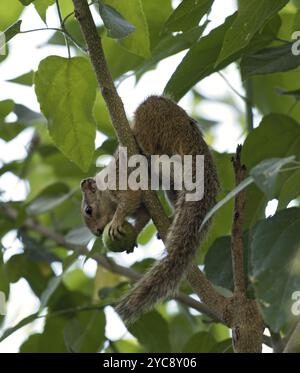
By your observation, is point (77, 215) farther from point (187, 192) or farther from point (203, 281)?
point (203, 281)

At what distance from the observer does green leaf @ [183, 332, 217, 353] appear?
130 inches

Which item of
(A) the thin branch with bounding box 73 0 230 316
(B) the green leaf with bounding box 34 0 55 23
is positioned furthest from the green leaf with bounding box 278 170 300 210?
(B) the green leaf with bounding box 34 0 55 23

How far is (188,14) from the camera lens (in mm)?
2818

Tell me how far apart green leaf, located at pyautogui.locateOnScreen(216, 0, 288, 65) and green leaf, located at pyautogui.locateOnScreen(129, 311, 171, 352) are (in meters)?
1.35

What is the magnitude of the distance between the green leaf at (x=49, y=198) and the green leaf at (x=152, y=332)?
0.66 meters

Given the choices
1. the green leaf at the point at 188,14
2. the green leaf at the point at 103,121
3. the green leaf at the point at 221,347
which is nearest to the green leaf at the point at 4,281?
the green leaf at the point at 103,121

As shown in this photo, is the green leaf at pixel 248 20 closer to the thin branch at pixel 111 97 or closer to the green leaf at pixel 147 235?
the thin branch at pixel 111 97

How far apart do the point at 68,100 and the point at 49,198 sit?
1260 millimetres

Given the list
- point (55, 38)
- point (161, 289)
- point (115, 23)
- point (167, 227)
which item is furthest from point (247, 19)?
point (55, 38)

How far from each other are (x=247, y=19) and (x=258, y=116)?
131 cm

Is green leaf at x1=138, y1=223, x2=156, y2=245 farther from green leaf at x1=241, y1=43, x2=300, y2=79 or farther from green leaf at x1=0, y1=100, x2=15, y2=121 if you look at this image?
green leaf at x1=241, y1=43, x2=300, y2=79

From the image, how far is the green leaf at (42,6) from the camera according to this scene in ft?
9.66

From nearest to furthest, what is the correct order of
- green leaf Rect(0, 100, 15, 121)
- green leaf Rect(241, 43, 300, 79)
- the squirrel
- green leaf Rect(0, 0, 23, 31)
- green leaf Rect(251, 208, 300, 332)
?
green leaf Rect(251, 208, 300, 332), the squirrel, green leaf Rect(241, 43, 300, 79), green leaf Rect(0, 0, 23, 31), green leaf Rect(0, 100, 15, 121)

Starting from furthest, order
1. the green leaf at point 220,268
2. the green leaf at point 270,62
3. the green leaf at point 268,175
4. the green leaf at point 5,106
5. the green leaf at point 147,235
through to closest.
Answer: the green leaf at point 147,235 → the green leaf at point 5,106 → the green leaf at point 220,268 → the green leaf at point 270,62 → the green leaf at point 268,175
